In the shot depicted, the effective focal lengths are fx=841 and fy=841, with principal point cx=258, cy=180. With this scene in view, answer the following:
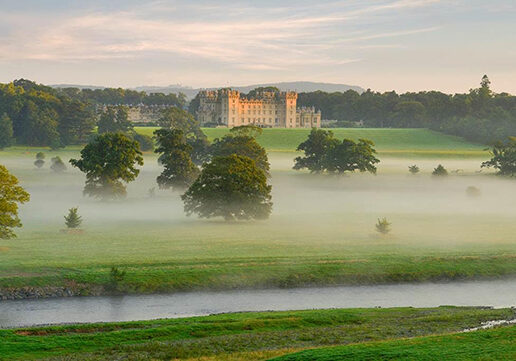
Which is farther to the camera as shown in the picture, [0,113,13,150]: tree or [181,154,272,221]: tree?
[0,113,13,150]: tree

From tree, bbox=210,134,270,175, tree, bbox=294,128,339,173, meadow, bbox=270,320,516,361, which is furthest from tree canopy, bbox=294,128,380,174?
meadow, bbox=270,320,516,361

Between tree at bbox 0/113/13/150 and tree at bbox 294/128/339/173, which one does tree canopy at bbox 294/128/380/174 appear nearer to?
tree at bbox 294/128/339/173

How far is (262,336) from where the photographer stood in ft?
114

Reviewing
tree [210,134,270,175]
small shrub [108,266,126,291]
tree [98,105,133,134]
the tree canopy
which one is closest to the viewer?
small shrub [108,266,126,291]

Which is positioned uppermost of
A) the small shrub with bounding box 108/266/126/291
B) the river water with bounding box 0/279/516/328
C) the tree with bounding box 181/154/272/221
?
the tree with bounding box 181/154/272/221

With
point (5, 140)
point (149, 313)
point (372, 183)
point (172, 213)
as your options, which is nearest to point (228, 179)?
point (172, 213)

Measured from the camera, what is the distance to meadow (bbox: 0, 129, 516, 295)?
5056 centimetres

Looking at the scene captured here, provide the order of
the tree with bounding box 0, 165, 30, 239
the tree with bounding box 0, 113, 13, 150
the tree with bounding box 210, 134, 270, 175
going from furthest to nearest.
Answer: the tree with bounding box 0, 113, 13, 150
the tree with bounding box 210, 134, 270, 175
the tree with bounding box 0, 165, 30, 239

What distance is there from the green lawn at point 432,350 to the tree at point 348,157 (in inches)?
3890

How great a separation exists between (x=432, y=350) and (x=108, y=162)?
73287 mm

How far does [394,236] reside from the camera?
2670 inches

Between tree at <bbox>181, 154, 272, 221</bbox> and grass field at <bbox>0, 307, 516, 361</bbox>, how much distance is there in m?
36.5

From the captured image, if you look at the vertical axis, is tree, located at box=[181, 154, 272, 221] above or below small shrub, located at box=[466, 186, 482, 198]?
above

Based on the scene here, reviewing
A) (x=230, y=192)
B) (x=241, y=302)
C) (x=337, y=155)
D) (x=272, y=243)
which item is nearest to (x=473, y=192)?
(x=337, y=155)
